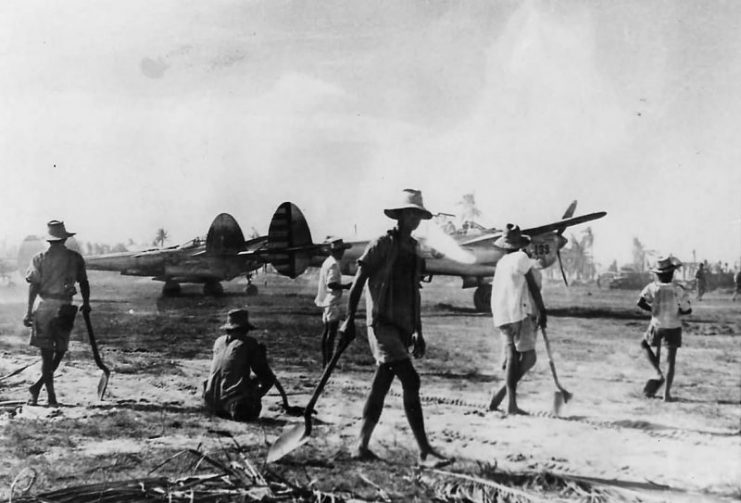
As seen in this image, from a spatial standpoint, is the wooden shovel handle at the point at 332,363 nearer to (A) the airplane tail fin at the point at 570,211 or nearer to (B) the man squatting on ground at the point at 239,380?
(B) the man squatting on ground at the point at 239,380

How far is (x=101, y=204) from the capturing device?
5055mm

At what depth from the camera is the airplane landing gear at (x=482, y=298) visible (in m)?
6.47

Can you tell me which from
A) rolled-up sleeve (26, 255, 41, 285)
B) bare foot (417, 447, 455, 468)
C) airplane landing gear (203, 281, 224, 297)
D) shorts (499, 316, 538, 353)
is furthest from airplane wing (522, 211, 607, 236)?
rolled-up sleeve (26, 255, 41, 285)

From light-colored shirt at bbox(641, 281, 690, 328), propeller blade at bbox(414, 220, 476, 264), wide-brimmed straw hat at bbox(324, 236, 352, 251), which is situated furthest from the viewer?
wide-brimmed straw hat at bbox(324, 236, 352, 251)

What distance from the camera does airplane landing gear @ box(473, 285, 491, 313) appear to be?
255 inches

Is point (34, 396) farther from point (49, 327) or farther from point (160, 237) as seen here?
point (160, 237)

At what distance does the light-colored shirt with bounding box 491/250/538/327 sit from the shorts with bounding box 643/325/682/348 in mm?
852

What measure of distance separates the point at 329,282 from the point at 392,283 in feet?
5.25

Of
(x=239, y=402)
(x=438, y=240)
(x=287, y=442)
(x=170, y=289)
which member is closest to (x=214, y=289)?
(x=170, y=289)

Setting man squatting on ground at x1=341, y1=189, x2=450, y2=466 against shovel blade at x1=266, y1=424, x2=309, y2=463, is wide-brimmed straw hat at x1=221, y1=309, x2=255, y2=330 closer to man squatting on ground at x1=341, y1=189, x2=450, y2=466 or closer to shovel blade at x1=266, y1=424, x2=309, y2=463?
shovel blade at x1=266, y1=424, x2=309, y2=463

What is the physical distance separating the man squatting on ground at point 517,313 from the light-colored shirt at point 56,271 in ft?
10.6

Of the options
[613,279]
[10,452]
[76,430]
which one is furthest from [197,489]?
[613,279]

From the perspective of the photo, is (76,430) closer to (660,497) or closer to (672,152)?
(660,497)

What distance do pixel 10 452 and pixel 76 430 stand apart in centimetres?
43
